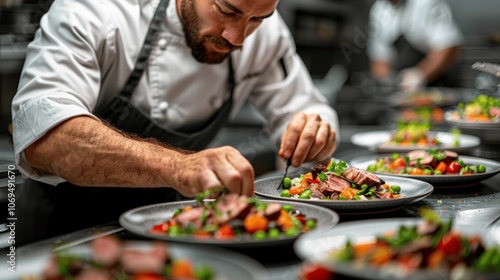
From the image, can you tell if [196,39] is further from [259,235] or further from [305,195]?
[259,235]

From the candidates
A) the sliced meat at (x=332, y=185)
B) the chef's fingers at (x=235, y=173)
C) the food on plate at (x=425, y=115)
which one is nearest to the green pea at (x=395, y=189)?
the sliced meat at (x=332, y=185)

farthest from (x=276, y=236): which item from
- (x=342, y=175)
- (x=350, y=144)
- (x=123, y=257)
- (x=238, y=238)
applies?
(x=350, y=144)

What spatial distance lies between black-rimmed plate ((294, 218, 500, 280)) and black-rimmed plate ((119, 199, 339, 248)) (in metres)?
0.06

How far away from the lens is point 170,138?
7.91 ft

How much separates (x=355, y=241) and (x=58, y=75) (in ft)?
3.75

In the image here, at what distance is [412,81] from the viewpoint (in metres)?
5.49

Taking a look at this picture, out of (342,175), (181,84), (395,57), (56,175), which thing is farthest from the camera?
(395,57)

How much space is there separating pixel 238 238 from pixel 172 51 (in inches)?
49.2

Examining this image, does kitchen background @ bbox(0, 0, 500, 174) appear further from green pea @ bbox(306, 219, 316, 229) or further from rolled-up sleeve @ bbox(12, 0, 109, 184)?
green pea @ bbox(306, 219, 316, 229)

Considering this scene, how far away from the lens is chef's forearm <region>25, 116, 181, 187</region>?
180cm

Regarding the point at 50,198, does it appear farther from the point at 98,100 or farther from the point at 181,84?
the point at 181,84

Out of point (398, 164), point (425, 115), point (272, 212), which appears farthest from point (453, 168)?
point (425, 115)

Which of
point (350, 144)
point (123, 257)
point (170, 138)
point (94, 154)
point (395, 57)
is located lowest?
point (395, 57)

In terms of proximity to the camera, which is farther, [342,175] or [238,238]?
[342,175]
